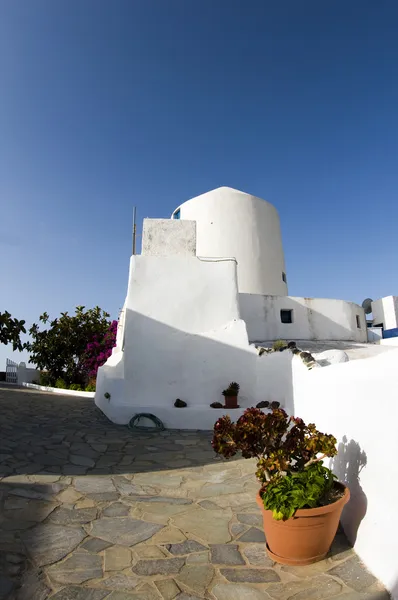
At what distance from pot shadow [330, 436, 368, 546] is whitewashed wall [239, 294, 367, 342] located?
1152 centimetres

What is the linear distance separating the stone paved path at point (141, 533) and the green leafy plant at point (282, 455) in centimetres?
55

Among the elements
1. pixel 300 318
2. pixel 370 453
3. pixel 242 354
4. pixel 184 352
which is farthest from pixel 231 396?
pixel 300 318

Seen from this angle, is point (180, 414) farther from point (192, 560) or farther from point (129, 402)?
point (192, 560)

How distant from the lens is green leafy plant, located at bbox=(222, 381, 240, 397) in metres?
9.11

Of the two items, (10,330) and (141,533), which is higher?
(10,330)

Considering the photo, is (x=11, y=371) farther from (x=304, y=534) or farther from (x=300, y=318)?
(x=304, y=534)

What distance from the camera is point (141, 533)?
3.78 m

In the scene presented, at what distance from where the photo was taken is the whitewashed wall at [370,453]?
114 inches

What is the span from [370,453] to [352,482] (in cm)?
57

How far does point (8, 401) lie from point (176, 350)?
686 cm

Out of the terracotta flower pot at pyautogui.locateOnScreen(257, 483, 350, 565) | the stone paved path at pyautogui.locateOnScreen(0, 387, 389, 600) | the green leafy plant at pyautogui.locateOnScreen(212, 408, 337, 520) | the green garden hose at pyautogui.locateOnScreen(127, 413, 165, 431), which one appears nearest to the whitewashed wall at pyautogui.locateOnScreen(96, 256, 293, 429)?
the green garden hose at pyautogui.locateOnScreen(127, 413, 165, 431)

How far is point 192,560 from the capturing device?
10.8ft

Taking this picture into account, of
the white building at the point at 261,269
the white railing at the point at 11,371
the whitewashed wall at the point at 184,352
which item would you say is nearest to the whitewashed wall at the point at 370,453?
the whitewashed wall at the point at 184,352

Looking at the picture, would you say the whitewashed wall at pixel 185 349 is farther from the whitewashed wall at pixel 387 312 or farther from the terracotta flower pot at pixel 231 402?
the whitewashed wall at pixel 387 312
